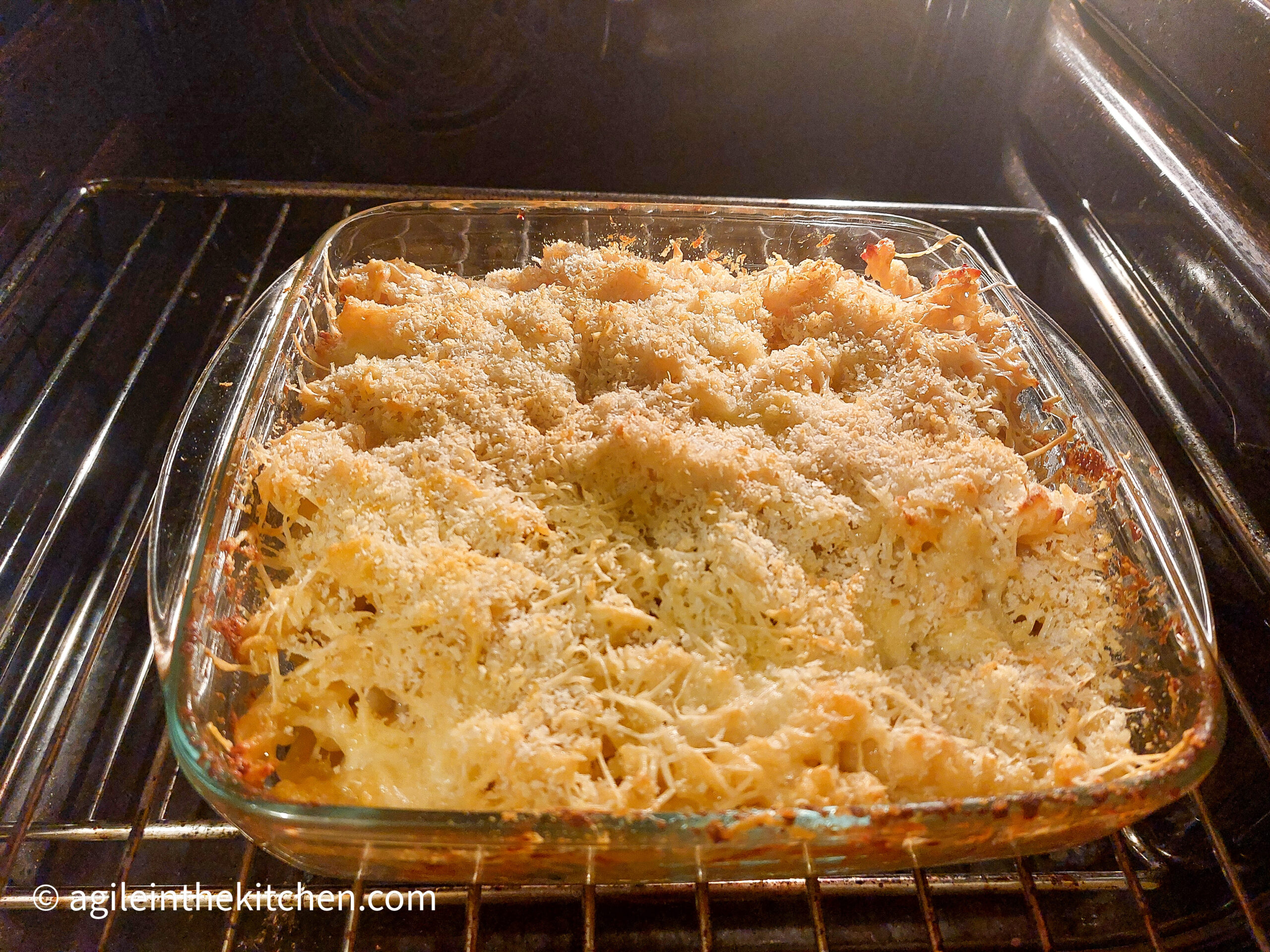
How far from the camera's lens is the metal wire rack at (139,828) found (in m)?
0.97

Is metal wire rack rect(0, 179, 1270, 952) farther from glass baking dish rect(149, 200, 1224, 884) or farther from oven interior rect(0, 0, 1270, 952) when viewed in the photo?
glass baking dish rect(149, 200, 1224, 884)

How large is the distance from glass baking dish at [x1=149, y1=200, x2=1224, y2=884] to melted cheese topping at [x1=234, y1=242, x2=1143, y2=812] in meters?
0.05

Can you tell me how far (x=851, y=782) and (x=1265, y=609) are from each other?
2.20 feet

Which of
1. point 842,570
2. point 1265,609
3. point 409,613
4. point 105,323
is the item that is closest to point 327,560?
point 409,613

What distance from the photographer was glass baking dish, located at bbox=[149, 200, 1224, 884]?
72 centimetres

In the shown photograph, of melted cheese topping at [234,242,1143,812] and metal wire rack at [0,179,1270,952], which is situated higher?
melted cheese topping at [234,242,1143,812]

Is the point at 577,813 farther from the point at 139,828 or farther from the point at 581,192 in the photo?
the point at 581,192

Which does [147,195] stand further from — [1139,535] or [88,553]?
[1139,535]

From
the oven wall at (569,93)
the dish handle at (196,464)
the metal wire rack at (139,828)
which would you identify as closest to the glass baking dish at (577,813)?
the dish handle at (196,464)

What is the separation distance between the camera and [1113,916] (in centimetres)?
103

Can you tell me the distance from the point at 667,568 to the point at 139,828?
2.24ft

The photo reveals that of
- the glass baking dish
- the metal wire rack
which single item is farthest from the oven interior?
the glass baking dish

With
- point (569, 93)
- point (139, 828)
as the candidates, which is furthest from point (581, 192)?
point (139, 828)

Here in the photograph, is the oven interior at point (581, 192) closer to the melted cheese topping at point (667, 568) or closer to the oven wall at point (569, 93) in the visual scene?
the oven wall at point (569, 93)
